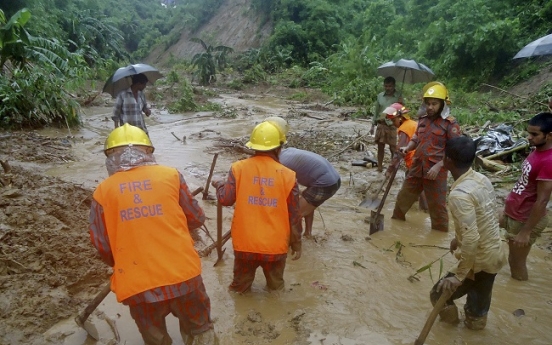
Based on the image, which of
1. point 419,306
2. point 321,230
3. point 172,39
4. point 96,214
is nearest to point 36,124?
point 321,230

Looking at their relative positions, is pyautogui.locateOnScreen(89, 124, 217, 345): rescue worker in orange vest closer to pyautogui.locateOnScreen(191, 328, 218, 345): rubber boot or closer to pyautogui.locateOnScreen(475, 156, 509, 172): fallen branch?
pyautogui.locateOnScreen(191, 328, 218, 345): rubber boot

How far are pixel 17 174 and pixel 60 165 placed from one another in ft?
6.69

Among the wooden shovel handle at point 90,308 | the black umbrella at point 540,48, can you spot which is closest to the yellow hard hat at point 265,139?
the wooden shovel handle at point 90,308

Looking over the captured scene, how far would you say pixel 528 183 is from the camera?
136 inches

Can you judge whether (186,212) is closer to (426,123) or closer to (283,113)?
(426,123)

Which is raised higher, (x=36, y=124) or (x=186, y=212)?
(x=186, y=212)

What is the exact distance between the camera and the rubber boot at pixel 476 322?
10.3 feet

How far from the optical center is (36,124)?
980 cm

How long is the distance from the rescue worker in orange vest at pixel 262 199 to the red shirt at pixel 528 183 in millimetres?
1879

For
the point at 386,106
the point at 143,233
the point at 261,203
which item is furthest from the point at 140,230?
the point at 386,106

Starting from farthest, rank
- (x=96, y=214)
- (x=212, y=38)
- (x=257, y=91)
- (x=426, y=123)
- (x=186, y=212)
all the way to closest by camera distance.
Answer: (x=212, y=38), (x=257, y=91), (x=426, y=123), (x=186, y=212), (x=96, y=214)

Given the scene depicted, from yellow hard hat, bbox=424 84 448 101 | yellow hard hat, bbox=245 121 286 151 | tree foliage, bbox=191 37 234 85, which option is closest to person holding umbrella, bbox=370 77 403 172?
yellow hard hat, bbox=424 84 448 101

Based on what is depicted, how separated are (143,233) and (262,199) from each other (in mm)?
1084

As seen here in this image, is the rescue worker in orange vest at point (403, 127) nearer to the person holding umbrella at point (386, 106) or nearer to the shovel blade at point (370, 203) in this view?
the shovel blade at point (370, 203)
